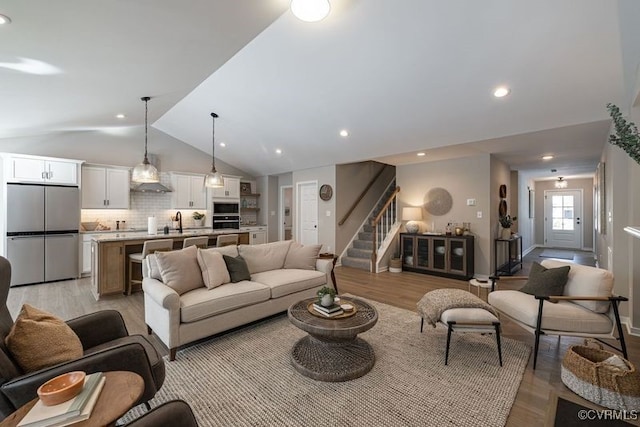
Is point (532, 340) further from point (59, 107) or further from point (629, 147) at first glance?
point (59, 107)

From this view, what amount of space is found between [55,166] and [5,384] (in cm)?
577

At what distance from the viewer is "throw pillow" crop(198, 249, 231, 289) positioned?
314cm

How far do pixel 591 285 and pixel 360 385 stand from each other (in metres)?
2.28

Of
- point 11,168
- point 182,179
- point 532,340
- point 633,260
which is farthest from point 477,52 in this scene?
point 11,168

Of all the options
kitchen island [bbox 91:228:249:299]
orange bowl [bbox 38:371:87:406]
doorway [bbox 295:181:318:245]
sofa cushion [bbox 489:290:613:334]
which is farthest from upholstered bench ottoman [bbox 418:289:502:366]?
doorway [bbox 295:181:318:245]

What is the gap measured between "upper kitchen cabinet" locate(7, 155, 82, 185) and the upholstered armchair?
7506 millimetres

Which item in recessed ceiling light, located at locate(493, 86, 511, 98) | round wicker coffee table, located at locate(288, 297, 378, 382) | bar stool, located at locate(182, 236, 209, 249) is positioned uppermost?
recessed ceiling light, located at locate(493, 86, 511, 98)

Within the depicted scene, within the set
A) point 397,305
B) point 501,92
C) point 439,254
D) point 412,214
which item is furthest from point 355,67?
point 439,254

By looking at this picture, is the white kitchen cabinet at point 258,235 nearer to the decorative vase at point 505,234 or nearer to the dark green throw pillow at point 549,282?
the decorative vase at point 505,234

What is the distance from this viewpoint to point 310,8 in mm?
2215

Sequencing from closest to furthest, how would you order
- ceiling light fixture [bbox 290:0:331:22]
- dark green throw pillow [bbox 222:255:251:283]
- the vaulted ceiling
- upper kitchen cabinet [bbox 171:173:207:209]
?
ceiling light fixture [bbox 290:0:331:22]
the vaulted ceiling
dark green throw pillow [bbox 222:255:251:283]
upper kitchen cabinet [bbox 171:173:207:209]

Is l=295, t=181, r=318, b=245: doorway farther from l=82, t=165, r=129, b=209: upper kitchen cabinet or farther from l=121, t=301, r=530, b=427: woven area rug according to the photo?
l=121, t=301, r=530, b=427: woven area rug

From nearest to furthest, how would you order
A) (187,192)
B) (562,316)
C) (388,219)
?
1. (562,316)
2. (388,219)
3. (187,192)

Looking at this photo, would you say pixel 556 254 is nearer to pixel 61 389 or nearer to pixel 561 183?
pixel 561 183
